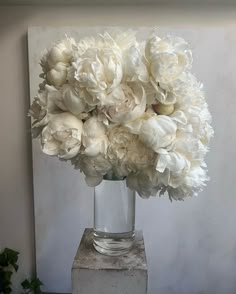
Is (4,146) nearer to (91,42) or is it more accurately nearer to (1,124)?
(1,124)

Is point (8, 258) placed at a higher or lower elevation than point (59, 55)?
lower

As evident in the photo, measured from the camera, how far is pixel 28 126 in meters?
1.30

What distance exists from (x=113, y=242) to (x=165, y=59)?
1.51 ft

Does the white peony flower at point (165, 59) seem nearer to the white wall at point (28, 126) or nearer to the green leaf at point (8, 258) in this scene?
the white wall at point (28, 126)

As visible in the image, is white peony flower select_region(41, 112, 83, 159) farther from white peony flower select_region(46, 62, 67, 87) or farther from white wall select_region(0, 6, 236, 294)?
white wall select_region(0, 6, 236, 294)

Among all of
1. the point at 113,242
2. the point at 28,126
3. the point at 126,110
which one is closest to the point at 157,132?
the point at 126,110

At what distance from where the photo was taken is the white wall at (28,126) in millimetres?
1208

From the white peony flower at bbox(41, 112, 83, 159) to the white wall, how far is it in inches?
27.2

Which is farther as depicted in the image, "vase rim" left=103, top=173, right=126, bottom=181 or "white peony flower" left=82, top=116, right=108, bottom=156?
"vase rim" left=103, top=173, right=126, bottom=181

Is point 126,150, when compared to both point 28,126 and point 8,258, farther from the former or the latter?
point 8,258

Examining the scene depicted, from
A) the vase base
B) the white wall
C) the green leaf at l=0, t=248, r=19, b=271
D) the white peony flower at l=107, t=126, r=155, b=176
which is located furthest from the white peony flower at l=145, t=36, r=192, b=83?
the green leaf at l=0, t=248, r=19, b=271

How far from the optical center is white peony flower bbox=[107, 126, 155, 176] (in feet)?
2.13

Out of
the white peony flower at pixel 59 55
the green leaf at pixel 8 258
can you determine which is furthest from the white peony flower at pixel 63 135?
the green leaf at pixel 8 258

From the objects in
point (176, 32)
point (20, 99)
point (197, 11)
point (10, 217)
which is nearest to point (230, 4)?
point (197, 11)
